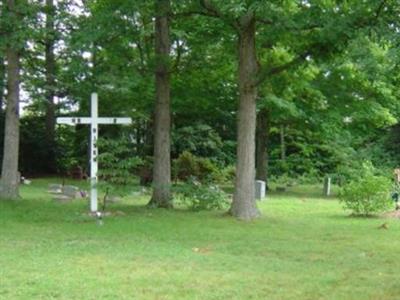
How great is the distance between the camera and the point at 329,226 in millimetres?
12656

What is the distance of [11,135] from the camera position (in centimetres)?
1586

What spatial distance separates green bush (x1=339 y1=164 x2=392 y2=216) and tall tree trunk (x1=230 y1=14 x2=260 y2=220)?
2.44 meters

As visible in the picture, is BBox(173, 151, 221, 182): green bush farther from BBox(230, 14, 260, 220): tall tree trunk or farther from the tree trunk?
BBox(230, 14, 260, 220): tall tree trunk

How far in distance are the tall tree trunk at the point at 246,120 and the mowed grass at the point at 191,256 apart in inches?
25.4

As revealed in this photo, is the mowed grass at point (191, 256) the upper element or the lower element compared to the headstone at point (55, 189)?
lower

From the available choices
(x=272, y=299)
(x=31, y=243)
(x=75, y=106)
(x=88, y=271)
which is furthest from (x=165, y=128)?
(x=75, y=106)

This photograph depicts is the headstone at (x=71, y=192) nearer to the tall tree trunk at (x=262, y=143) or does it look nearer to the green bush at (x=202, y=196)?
the green bush at (x=202, y=196)

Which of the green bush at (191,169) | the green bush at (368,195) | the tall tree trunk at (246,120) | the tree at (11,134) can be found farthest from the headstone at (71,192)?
the green bush at (368,195)

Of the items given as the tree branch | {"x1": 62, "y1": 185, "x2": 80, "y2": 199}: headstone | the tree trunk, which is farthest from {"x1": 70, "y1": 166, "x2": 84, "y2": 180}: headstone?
the tree branch

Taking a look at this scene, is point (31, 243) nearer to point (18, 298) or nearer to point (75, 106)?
point (18, 298)

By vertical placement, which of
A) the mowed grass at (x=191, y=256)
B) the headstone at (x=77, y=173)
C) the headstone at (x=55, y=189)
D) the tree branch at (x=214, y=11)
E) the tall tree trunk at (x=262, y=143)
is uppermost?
the tree branch at (x=214, y=11)

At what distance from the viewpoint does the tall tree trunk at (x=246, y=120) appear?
45.3 ft

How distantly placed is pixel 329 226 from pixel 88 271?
6.50 m

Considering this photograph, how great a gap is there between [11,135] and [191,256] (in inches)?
343
